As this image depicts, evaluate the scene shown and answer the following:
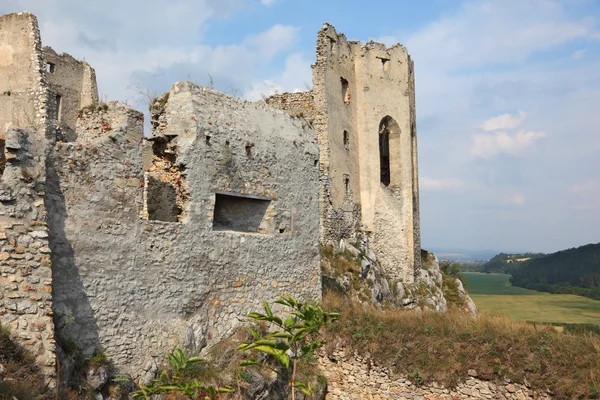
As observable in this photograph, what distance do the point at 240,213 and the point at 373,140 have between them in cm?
1287

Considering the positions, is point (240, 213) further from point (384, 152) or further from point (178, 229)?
point (384, 152)

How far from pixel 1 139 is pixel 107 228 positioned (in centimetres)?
210

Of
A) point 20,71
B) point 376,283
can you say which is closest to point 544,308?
point 376,283

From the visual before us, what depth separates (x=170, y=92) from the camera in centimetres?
1027

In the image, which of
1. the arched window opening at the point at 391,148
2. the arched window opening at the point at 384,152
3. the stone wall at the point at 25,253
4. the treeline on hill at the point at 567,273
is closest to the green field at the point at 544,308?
the arched window opening at the point at 391,148

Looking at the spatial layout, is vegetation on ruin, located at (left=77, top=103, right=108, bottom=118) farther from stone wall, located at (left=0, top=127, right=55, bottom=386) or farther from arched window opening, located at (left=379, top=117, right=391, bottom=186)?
arched window opening, located at (left=379, top=117, right=391, bottom=186)

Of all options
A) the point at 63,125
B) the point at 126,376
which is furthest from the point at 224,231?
the point at 63,125

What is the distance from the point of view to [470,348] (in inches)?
424

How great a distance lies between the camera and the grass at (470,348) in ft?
31.4

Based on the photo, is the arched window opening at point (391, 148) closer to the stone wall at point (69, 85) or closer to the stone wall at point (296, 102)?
the stone wall at point (296, 102)

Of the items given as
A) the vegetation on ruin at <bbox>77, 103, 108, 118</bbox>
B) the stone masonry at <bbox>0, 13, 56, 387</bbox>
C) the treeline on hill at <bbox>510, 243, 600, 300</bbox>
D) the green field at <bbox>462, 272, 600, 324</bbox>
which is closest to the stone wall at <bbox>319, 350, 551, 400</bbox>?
the green field at <bbox>462, 272, 600, 324</bbox>

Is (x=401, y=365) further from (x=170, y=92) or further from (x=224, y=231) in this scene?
(x=170, y=92)

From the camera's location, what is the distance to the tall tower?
21297 mm

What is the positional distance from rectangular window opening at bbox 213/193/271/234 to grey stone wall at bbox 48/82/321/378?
0.15 metres
